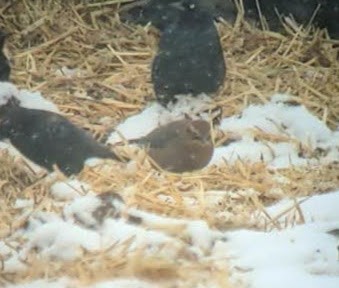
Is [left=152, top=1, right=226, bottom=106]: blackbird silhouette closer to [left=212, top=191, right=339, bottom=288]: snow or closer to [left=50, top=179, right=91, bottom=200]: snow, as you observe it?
[left=50, top=179, right=91, bottom=200]: snow

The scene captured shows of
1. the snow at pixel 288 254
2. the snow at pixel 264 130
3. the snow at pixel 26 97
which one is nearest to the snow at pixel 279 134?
the snow at pixel 264 130

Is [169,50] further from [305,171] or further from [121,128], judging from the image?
[305,171]

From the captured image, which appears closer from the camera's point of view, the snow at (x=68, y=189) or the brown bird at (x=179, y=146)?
the snow at (x=68, y=189)

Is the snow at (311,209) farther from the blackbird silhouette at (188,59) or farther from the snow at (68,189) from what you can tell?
the blackbird silhouette at (188,59)

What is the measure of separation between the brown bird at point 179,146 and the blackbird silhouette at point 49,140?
181mm

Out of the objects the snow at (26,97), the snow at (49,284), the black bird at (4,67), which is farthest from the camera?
the black bird at (4,67)

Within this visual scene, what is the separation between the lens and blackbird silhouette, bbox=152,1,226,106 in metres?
4.80

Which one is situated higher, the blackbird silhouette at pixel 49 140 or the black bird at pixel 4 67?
the blackbird silhouette at pixel 49 140

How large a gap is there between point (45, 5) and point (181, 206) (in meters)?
2.03

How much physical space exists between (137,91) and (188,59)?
0.32 meters

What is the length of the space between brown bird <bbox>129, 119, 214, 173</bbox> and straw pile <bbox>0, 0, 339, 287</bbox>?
6cm

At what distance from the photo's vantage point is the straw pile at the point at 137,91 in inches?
154

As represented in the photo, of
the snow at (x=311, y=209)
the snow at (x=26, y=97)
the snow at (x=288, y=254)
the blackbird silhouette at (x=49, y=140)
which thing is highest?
the blackbird silhouette at (x=49, y=140)

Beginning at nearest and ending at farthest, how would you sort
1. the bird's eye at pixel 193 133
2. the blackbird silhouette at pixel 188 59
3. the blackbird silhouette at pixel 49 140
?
the blackbird silhouette at pixel 49 140 → the bird's eye at pixel 193 133 → the blackbird silhouette at pixel 188 59
